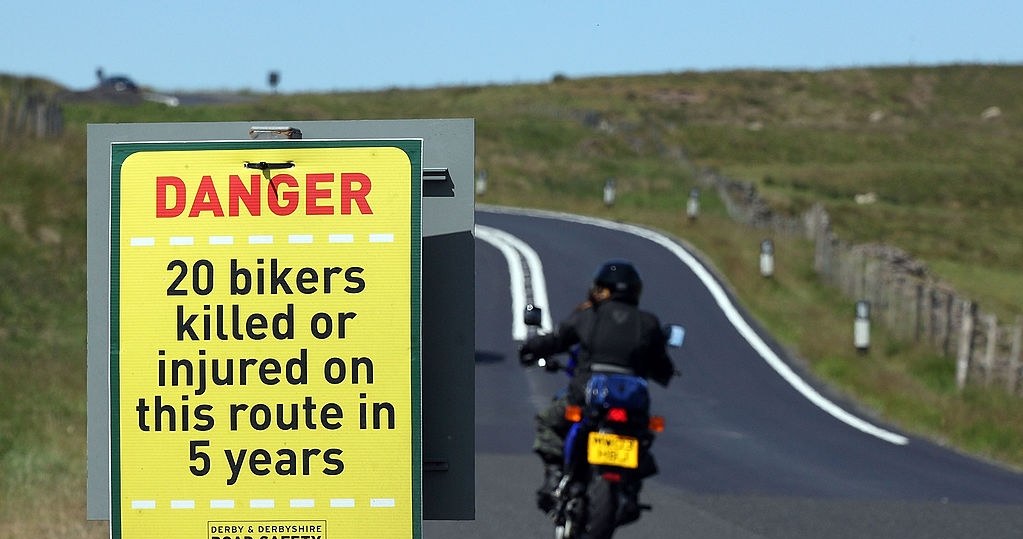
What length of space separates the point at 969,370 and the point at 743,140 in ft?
245

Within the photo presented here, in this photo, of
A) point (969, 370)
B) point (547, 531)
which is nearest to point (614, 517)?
point (547, 531)

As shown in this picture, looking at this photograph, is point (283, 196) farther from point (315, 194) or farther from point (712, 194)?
point (712, 194)

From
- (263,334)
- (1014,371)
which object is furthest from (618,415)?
(1014,371)

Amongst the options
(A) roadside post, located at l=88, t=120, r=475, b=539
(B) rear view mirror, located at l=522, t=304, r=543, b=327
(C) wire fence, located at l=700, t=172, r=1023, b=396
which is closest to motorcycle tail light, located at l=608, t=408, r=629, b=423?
(B) rear view mirror, located at l=522, t=304, r=543, b=327

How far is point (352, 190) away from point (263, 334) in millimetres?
594

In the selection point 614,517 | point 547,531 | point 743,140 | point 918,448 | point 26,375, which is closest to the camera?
point 614,517

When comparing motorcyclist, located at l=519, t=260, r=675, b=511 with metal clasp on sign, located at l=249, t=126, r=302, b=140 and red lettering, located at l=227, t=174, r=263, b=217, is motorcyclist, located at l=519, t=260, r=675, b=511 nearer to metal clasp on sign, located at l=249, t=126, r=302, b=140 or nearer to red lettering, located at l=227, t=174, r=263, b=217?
metal clasp on sign, located at l=249, t=126, r=302, b=140

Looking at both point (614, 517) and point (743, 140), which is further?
point (743, 140)

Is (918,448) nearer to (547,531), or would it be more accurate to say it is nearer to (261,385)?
(547,531)

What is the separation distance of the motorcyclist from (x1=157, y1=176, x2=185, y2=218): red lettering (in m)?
4.01

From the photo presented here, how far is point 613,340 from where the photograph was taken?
933cm

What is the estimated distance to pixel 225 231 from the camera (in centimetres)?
557

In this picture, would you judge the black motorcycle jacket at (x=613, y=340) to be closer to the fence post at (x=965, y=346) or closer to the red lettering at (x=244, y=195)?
the red lettering at (x=244, y=195)

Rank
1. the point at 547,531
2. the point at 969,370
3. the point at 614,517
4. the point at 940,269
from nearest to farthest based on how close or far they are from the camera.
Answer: the point at 614,517, the point at 547,531, the point at 969,370, the point at 940,269
